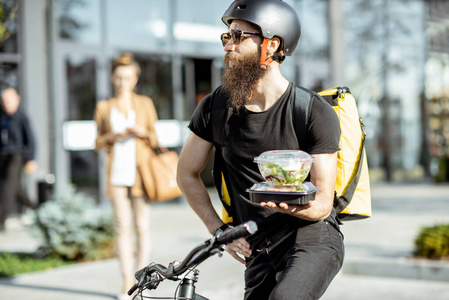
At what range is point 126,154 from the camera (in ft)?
18.9

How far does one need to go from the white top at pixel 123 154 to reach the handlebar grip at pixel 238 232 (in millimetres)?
3671

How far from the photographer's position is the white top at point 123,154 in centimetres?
569

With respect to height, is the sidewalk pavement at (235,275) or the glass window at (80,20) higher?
the glass window at (80,20)

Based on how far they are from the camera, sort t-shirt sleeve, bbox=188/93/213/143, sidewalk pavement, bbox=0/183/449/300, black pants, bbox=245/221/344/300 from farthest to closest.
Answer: sidewalk pavement, bbox=0/183/449/300, t-shirt sleeve, bbox=188/93/213/143, black pants, bbox=245/221/344/300

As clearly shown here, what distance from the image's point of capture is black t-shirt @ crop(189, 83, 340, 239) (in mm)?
2678

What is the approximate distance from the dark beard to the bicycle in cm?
77

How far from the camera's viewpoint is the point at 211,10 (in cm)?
1459

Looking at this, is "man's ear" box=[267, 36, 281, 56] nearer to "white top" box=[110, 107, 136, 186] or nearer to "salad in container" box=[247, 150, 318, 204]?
"salad in container" box=[247, 150, 318, 204]

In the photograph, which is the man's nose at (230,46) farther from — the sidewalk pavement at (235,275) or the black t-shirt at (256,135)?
the sidewalk pavement at (235,275)

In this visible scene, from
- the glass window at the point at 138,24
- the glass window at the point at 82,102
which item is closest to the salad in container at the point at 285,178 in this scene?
the glass window at the point at 82,102

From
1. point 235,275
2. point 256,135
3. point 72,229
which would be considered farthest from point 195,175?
point 72,229

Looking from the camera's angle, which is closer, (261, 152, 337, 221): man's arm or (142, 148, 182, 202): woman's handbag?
(261, 152, 337, 221): man's arm

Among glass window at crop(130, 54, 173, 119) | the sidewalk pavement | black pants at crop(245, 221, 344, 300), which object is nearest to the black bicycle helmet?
black pants at crop(245, 221, 344, 300)

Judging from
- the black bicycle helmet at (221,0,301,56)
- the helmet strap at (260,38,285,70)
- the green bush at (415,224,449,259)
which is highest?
the black bicycle helmet at (221,0,301,56)
